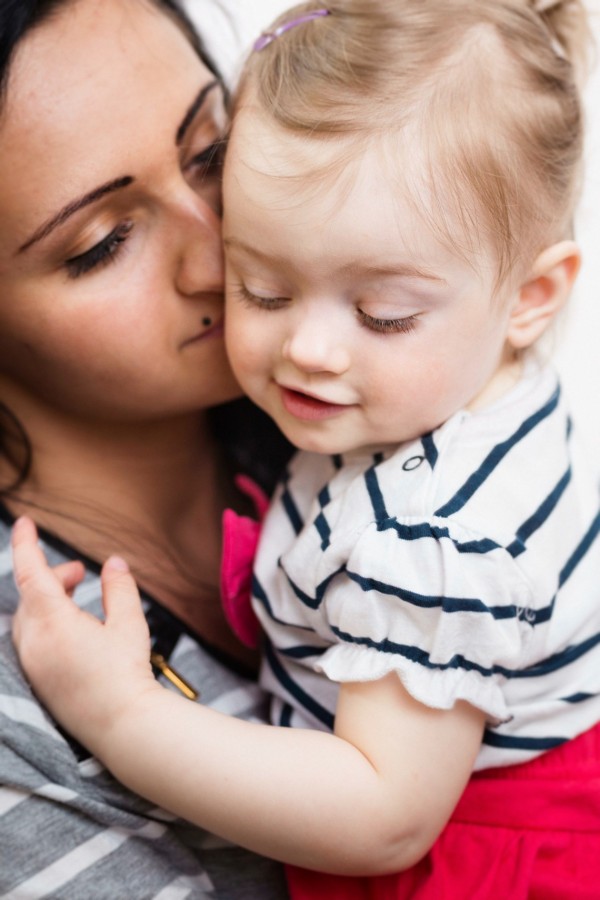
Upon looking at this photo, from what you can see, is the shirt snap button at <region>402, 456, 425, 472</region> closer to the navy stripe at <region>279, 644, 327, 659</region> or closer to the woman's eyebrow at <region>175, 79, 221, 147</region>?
the navy stripe at <region>279, 644, 327, 659</region>

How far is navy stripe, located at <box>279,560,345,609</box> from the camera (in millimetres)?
976

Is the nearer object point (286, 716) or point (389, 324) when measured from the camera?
point (389, 324)

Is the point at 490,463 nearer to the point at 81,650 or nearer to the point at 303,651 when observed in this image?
the point at 303,651

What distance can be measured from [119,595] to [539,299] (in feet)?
1.90

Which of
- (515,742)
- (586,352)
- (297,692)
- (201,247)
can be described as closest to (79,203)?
(201,247)

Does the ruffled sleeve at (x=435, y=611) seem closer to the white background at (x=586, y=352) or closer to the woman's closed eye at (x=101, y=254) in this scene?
the woman's closed eye at (x=101, y=254)

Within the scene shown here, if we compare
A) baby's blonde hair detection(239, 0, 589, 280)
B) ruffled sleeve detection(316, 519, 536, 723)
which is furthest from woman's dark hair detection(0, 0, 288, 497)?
ruffled sleeve detection(316, 519, 536, 723)

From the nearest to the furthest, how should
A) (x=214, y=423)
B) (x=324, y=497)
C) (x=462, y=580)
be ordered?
(x=462, y=580), (x=324, y=497), (x=214, y=423)

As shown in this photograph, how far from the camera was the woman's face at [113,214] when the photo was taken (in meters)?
1.04

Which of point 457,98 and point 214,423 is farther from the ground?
point 457,98

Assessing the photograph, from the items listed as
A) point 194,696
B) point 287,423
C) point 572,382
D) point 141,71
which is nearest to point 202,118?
point 141,71

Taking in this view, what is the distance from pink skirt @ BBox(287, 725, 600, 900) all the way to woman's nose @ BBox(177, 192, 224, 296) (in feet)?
2.19

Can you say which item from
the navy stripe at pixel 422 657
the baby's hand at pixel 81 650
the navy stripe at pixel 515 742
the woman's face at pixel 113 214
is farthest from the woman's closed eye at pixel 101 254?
the navy stripe at pixel 515 742

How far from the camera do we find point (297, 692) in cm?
113
